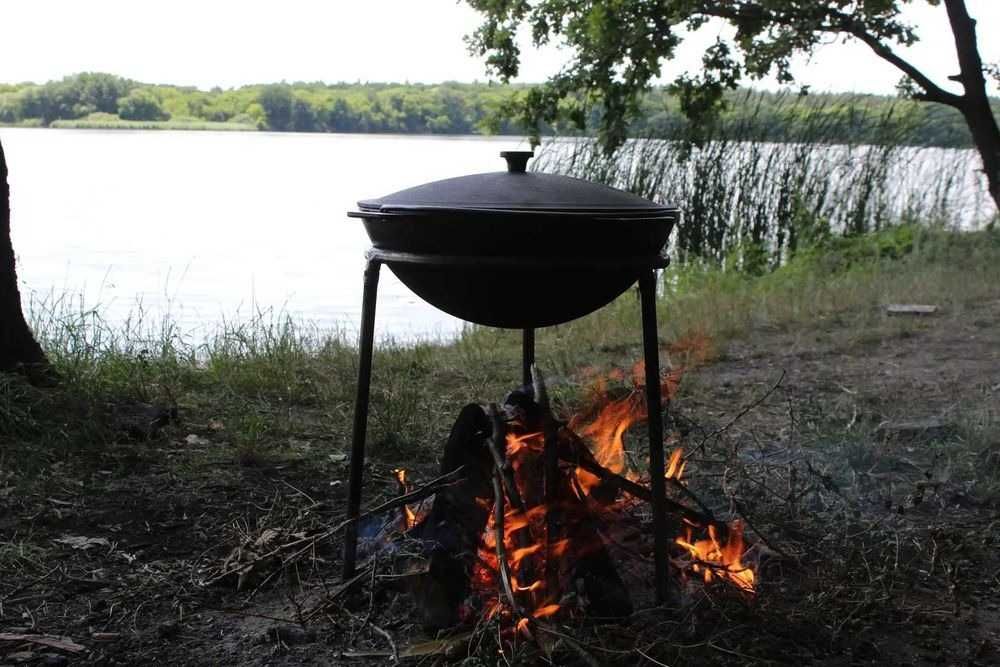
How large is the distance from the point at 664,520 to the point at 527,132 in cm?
643

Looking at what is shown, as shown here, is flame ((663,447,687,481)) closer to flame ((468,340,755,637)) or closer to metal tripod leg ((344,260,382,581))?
flame ((468,340,755,637))

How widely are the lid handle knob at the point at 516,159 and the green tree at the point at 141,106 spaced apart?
12.6 metres

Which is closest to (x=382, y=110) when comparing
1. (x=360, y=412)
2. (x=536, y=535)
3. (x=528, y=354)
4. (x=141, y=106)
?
(x=141, y=106)

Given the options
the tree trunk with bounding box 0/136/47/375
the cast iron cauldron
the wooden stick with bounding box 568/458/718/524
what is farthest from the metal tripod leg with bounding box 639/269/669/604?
the tree trunk with bounding box 0/136/47/375

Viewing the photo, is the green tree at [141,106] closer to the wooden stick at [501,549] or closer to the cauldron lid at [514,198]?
the cauldron lid at [514,198]

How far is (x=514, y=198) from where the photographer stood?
7.53 feet

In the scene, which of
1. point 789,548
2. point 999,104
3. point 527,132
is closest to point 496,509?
point 789,548

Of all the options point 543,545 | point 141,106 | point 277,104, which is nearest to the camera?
point 543,545

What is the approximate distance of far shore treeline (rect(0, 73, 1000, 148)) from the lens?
9.63 meters

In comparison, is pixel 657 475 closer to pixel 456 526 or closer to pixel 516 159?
pixel 456 526

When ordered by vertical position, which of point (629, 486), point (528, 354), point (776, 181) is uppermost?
point (776, 181)

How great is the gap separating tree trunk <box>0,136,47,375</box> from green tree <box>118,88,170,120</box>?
10.7 meters

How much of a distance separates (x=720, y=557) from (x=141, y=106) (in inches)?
532

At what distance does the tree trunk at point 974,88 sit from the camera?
852 centimetres
